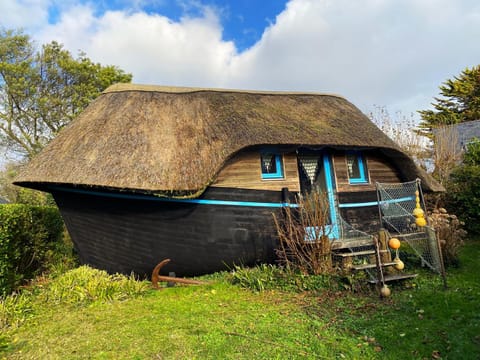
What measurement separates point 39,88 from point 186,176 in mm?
18784

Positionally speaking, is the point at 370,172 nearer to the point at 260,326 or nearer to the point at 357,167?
the point at 357,167

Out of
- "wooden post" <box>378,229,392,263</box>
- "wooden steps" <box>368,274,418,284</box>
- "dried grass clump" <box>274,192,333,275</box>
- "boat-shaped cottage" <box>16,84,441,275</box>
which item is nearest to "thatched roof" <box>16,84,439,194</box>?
"boat-shaped cottage" <box>16,84,441,275</box>

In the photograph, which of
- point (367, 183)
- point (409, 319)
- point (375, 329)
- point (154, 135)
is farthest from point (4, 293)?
point (367, 183)

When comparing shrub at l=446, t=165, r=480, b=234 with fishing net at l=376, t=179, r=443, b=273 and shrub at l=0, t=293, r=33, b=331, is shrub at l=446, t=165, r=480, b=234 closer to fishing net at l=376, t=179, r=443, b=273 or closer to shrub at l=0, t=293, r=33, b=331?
fishing net at l=376, t=179, r=443, b=273

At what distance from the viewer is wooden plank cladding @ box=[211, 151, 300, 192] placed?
21.8ft

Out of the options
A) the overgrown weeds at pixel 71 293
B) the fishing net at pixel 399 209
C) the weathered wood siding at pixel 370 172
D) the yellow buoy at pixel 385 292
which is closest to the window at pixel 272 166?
the weathered wood siding at pixel 370 172

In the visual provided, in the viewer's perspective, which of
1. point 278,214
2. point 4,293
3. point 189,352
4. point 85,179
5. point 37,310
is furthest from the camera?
point 278,214

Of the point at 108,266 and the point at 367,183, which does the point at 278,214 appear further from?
the point at 108,266

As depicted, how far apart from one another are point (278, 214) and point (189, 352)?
12.9 feet

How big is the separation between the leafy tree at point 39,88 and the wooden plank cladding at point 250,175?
56.5 feet

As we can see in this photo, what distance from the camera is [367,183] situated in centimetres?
834

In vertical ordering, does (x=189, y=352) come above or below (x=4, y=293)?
below

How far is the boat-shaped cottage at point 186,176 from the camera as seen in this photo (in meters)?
6.00

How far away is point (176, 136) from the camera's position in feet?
22.0
